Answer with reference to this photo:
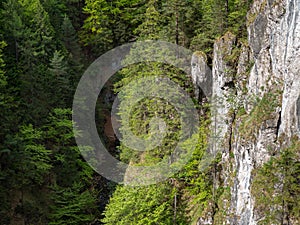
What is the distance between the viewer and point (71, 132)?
26.7 metres

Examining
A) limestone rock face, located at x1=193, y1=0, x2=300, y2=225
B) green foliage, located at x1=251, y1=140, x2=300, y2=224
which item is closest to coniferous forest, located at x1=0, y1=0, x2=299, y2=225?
limestone rock face, located at x1=193, y1=0, x2=300, y2=225

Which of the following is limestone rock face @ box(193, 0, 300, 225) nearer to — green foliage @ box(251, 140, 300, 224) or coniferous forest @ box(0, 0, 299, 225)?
green foliage @ box(251, 140, 300, 224)

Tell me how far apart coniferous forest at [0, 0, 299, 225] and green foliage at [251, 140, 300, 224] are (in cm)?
482

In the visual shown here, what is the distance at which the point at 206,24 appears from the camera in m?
25.4

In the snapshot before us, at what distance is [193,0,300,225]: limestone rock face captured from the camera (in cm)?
1357

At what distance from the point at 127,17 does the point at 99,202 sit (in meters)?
17.1

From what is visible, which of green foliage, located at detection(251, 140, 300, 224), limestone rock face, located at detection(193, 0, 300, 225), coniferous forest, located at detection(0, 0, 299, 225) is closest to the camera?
green foliage, located at detection(251, 140, 300, 224)

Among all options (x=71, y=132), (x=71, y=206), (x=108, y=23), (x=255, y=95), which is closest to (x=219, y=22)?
(x=255, y=95)

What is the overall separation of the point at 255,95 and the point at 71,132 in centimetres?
1445

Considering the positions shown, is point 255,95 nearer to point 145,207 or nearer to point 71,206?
point 145,207

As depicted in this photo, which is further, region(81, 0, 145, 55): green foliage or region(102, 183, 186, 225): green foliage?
region(81, 0, 145, 55): green foliage

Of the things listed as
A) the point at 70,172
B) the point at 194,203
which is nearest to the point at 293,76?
the point at 194,203

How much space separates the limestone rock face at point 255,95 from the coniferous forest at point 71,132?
54.6 inches

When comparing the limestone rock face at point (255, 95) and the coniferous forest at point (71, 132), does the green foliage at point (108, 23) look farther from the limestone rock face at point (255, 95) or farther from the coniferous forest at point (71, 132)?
the limestone rock face at point (255, 95)
